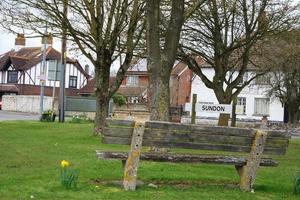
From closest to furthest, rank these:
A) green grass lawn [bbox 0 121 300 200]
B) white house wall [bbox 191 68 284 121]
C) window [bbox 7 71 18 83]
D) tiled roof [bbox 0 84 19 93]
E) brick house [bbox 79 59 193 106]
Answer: green grass lawn [bbox 0 121 300 200] → white house wall [bbox 191 68 284 121] → brick house [bbox 79 59 193 106] → tiled roof [bbox 0 84 19 93] → window [bbox 7 71 18 83]

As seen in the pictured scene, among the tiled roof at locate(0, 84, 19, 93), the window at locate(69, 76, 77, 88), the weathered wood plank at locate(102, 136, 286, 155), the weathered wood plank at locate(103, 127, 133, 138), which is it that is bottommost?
the weathered wood plank at locate(102, 136, 286, 155)

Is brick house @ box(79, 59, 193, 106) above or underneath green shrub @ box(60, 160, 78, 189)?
above

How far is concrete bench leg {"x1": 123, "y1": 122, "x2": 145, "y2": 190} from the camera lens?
8.20 meters

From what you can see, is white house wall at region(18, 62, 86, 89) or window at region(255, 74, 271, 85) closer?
window at region(255, 74, 271, 85)

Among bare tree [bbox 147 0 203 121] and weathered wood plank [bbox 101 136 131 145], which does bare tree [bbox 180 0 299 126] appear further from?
weathered wood plank [bbox 101 136 131 145]

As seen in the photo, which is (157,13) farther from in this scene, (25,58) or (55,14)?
(25,58)

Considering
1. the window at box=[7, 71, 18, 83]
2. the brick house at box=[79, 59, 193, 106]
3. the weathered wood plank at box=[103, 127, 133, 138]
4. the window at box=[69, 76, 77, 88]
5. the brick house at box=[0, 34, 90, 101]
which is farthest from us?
the window at box=[69, 76, 77, 88]

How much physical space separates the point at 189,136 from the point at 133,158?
0.94 m

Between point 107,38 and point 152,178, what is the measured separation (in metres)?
11.0

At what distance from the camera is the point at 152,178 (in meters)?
9.57

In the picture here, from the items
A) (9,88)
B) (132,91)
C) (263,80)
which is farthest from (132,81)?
(263,80)

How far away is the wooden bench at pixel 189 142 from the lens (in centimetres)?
823

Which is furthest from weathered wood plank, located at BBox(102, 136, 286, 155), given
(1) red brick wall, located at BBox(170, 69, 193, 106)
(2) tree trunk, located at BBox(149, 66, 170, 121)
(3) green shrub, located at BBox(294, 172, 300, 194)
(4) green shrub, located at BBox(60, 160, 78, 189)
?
(1) red brick wall, located at BBox(170, 69, 193, 106)

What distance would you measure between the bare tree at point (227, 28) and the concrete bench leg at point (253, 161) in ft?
48.2
